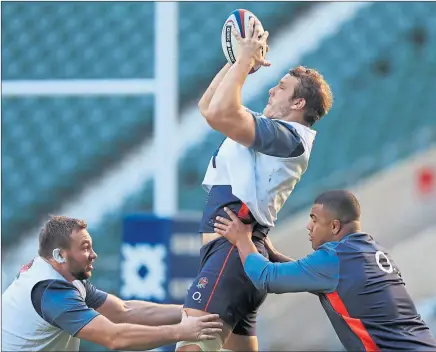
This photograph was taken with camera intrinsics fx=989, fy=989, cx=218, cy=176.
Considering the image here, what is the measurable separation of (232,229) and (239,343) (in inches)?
22.0

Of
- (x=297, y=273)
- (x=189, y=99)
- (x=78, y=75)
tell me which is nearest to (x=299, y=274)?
(x=297, y=273)

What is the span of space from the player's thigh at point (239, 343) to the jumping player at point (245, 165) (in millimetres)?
75

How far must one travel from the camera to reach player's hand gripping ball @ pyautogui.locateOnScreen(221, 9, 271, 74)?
12.2 ft

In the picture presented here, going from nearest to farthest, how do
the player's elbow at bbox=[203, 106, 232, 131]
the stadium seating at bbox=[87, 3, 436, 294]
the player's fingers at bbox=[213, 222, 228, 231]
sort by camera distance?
the player's elbow at bbox=[203, 106, 232, 131]
the player's fingers at bbox=[213, 222, 228, 231]
the stadium seating at bbox=[87, 3, 436, 294]

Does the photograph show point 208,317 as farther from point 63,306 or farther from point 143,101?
point 143,101

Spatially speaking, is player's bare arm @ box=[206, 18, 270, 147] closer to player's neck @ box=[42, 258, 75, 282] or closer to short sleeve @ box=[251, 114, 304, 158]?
short sleeve @ box=[251, 114, 304, 158]

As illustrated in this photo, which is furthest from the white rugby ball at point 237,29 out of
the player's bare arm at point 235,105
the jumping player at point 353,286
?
the jumping player at point 353,286

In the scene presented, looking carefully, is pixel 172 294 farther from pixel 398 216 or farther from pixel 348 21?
pixel 348 21

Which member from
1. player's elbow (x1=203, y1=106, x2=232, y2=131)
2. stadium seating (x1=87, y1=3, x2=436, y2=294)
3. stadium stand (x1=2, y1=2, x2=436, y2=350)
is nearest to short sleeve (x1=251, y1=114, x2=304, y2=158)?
player's elbow (x1=203, y1=106, x2=232, y2=131)

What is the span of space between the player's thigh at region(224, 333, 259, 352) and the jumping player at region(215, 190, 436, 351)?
439 mm

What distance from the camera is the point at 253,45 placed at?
3682 millimetres

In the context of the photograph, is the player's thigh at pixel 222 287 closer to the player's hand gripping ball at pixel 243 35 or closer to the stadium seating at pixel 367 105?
the player's hand gripping ball at pixel 243 35

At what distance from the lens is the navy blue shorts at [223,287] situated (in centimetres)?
371

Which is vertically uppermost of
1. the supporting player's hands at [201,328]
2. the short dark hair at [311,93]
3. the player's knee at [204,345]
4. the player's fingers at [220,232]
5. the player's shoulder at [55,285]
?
the short dark hair at [311,93]
